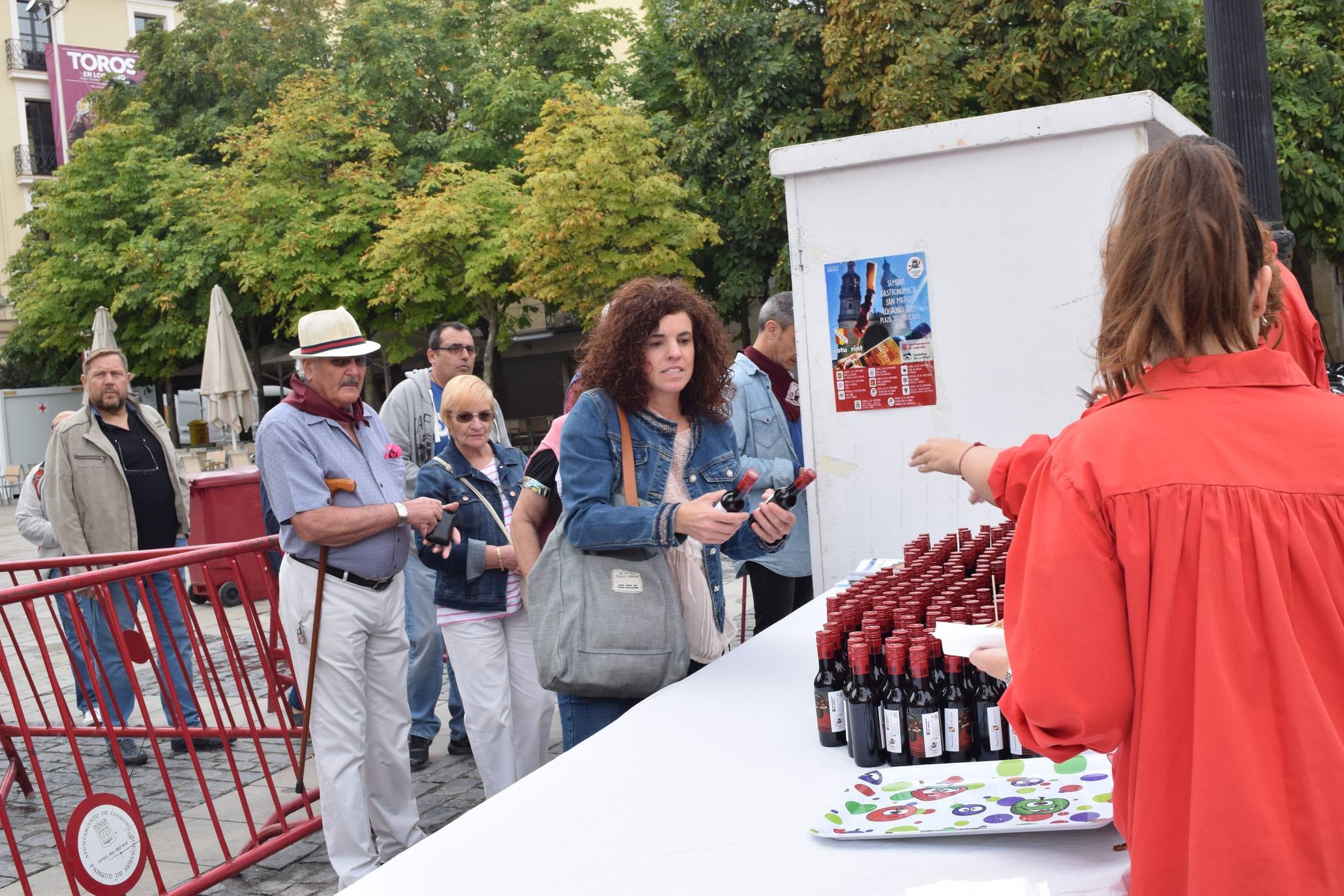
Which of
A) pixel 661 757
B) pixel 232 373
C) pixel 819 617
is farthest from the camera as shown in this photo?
pixel 232 373

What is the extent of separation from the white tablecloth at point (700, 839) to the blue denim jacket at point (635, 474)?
1.63 ft

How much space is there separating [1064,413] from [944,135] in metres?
1.23

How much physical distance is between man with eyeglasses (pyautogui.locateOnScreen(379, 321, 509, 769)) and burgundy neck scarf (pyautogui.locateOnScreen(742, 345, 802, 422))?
1.38 meters

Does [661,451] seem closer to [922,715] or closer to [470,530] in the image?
[922,715]

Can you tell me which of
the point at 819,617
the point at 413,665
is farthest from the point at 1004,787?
the point at 413,665

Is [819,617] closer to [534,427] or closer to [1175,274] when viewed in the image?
[1175,274]

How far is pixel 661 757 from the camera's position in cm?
274

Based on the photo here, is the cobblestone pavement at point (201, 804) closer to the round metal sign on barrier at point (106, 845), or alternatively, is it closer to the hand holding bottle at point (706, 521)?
the round metal sign on barrier at point (106, 845)

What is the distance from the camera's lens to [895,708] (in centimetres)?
262

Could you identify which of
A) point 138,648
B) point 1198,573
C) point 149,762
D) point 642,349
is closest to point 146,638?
point 149,762

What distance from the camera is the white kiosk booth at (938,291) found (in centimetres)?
481

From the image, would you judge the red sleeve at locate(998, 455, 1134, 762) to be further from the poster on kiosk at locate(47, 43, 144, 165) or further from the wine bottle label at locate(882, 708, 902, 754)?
the poster on kiosk at locate(47, 43, 144, 165)

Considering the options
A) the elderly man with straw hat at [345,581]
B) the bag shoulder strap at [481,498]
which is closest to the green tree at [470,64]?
the bag shoulder strap at [481,498]

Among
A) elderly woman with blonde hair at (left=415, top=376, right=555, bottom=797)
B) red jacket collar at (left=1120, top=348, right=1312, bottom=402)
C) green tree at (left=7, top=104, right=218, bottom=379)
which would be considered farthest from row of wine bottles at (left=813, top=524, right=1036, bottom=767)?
green tree at (left=7, top=104, right=218, bottom=379)
